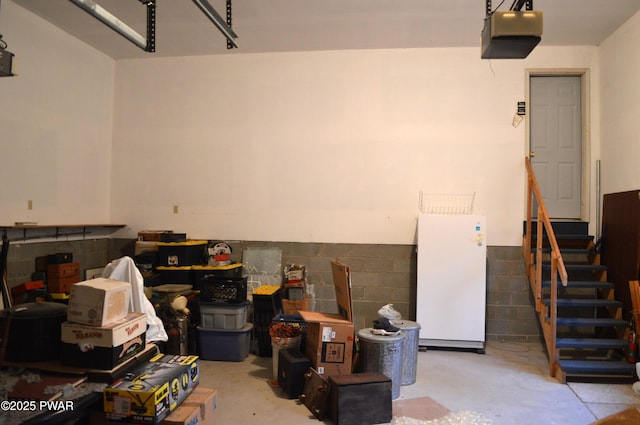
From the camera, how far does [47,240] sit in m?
5.26

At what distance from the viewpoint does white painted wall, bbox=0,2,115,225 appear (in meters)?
4.80

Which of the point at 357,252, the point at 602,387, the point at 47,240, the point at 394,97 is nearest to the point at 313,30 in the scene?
the point at 394,97

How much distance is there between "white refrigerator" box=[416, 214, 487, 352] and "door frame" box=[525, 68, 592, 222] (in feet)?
4.90

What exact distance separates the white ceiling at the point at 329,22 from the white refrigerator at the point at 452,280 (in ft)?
7.45

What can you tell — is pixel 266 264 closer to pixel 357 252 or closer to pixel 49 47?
pixel 357 252

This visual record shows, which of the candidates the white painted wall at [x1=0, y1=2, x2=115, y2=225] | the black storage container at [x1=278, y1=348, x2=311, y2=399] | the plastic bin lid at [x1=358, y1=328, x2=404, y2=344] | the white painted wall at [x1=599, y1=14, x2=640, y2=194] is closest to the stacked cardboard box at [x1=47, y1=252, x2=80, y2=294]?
the white painted wall at [x1=0, y1=2, x2=115, y2=225]

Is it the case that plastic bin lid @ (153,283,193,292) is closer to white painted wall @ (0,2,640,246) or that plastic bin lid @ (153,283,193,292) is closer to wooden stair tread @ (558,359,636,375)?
white painted wall @ (0,2,640,246)

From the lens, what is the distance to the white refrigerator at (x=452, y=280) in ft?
16.9

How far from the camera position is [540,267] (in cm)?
480

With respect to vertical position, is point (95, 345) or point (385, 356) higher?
point (95, 345)

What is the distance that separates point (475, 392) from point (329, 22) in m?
4.24

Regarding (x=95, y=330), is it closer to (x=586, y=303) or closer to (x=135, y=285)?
(x=135, y=285)

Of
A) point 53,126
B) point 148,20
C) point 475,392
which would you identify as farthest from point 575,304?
point 53,126

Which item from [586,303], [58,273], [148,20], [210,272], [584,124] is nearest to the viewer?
[148,20]
